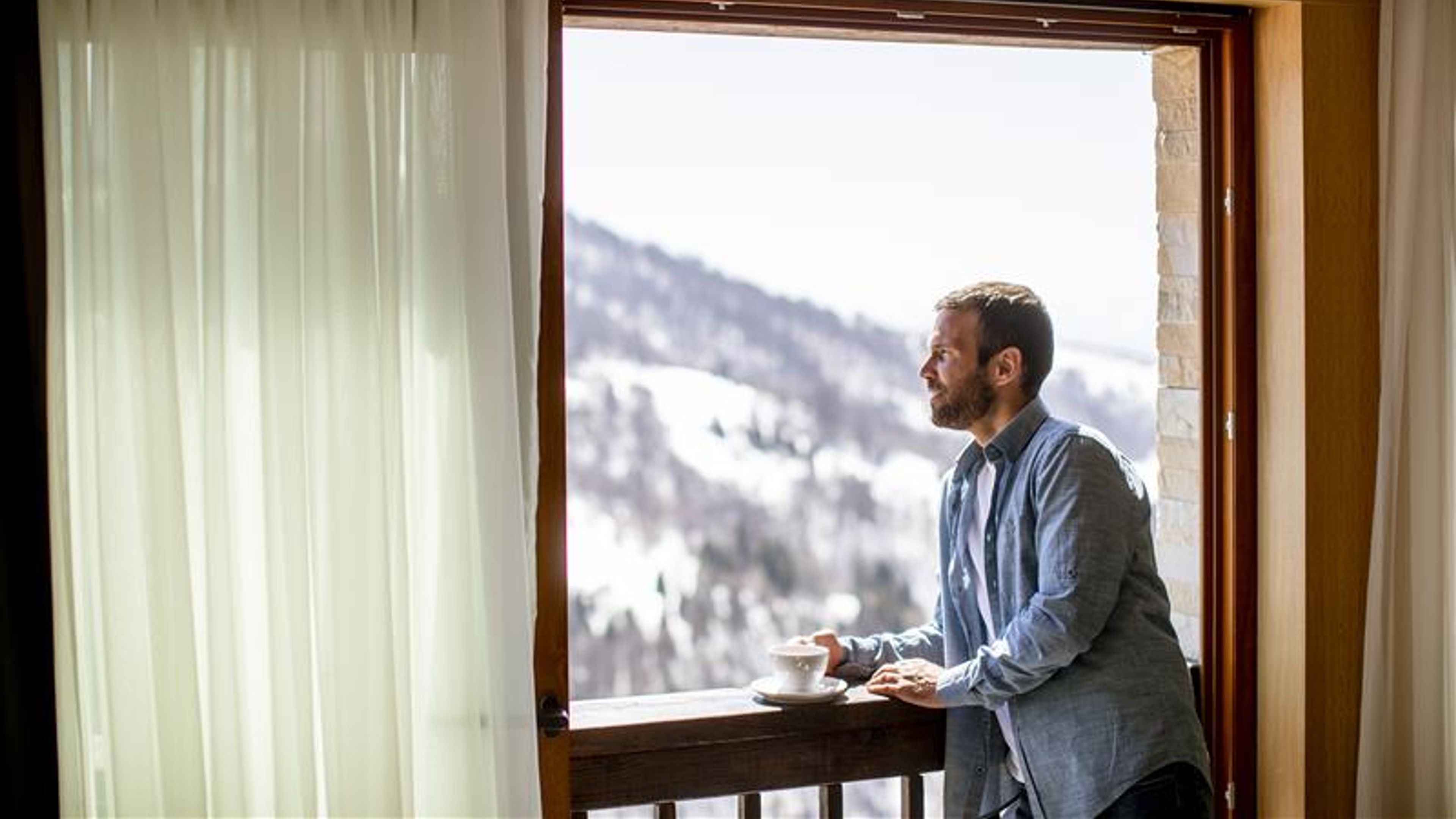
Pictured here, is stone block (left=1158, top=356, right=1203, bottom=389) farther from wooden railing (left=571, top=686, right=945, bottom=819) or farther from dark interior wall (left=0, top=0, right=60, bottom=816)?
dark interior wall (left=0, top=0, right=60, bottom=816)

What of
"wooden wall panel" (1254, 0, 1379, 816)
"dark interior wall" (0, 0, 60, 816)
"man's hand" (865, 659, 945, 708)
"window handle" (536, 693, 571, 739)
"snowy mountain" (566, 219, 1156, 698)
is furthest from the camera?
"snowy mountain" (566, 219, 1156, 698)

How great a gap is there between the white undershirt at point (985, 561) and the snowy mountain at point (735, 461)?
56 centimetres

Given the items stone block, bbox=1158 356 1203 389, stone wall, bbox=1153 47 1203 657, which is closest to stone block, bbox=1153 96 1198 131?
stone wall, bbox=1153 47 1203 657

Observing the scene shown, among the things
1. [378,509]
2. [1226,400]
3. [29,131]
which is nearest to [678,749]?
[378,509]

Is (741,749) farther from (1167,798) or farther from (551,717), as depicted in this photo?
(1167,798)

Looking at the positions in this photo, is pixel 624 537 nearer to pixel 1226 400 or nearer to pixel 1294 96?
pixel 1226 400

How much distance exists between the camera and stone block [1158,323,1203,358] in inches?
132

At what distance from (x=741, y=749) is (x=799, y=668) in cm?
18

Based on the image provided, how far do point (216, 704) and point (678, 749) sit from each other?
871 millimetres

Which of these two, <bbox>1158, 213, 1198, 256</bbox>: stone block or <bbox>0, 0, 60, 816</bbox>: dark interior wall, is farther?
<bbox>1158, 213, 1198, 256</bbox>: stone block

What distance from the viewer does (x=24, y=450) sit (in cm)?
253

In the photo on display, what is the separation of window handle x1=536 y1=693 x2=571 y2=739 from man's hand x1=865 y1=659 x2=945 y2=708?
2.09ft

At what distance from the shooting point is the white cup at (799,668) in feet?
10.3

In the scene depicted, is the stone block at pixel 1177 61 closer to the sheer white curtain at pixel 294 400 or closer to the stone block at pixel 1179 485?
the stone block at pixel 1179 485
